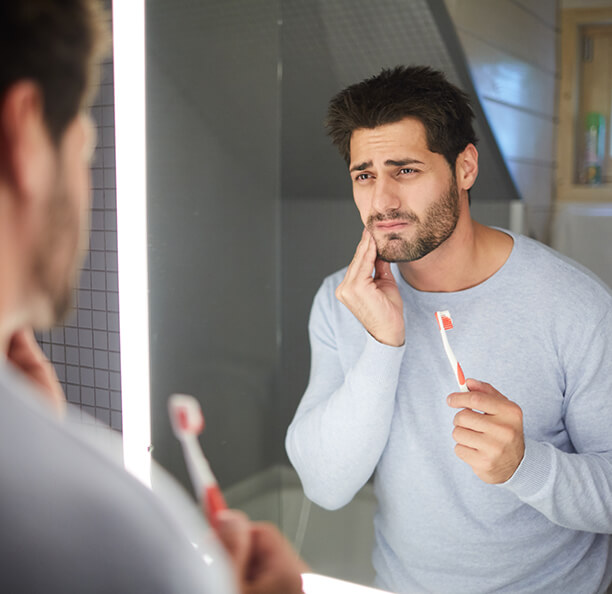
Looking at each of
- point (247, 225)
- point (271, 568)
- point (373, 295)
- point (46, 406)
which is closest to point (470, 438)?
point (373, 295)

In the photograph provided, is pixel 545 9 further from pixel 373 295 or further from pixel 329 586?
pixel 329 586

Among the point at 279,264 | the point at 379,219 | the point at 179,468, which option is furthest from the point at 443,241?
the point at 179,468

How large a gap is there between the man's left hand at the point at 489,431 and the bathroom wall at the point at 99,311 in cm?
59

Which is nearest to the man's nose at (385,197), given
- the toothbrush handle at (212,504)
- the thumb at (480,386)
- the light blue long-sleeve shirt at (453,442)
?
the light blue long-sleeve shirt at (453,442)

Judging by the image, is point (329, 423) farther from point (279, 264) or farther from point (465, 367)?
point (279, 264)

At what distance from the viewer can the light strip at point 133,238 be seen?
3.47 ft

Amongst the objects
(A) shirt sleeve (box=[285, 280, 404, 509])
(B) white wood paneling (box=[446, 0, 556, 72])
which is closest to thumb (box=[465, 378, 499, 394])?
(A) shirt sleeve (box=[285, 280, 404, 509])

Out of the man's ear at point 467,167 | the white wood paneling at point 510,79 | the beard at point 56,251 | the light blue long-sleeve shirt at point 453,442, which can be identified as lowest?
the light blue long-sleeve shirt at point 453,442

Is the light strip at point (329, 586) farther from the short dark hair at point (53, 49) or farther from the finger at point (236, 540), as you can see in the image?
the short dark hair at point (53, 49)

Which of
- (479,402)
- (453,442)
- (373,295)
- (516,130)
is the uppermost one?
(516,130)

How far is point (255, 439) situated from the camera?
52.8 inches

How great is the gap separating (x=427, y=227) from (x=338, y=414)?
299mm

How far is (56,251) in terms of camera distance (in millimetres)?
391

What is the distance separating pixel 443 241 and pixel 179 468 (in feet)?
1.93
